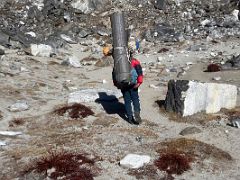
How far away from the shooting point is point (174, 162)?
11102mm

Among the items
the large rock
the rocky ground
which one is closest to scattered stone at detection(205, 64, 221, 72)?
the rocky ground

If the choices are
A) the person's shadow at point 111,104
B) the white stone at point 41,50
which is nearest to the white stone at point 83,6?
the white stone at point 41,50

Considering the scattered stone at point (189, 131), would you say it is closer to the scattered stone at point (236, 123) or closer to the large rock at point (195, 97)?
the scattered stone at point (236, 123)

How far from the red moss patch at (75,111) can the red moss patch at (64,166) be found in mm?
4400

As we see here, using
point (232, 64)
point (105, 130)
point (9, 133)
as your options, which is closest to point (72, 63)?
point (232, 64)

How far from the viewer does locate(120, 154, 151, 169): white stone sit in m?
10.9

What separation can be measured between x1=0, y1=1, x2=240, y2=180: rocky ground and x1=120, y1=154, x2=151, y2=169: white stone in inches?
4.7

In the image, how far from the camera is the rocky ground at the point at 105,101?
36.8ft

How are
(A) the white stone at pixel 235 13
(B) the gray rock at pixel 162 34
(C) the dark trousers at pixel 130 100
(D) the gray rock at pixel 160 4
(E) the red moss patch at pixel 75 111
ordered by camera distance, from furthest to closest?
(D) the gray rock at pixel 160 4
(A) the white stone at pixel 235 13
(B) the gray rock at pixel 162 34
(E) the red moss patch at pixel 75 111
(C) the dark trousers at pixel 130 100

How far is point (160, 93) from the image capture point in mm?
19781

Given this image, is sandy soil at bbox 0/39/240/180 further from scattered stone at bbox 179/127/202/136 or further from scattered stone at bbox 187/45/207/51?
scattered stone at bbox 187/45/207/51

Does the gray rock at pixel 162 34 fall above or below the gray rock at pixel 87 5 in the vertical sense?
below

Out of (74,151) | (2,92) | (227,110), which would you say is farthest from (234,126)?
(2,92)

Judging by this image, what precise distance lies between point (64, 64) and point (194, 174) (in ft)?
67.1
